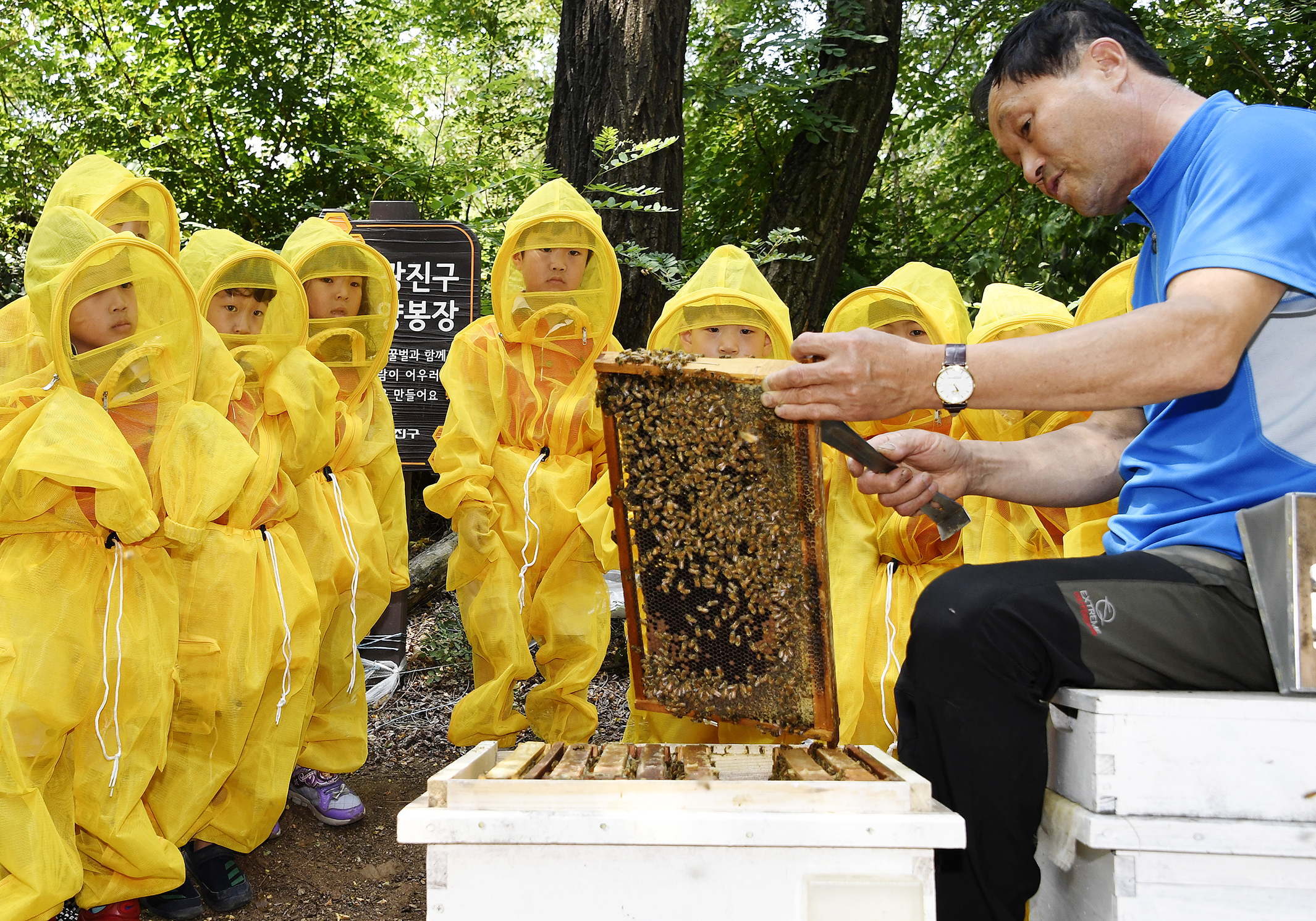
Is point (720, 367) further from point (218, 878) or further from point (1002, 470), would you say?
point (218, 878)

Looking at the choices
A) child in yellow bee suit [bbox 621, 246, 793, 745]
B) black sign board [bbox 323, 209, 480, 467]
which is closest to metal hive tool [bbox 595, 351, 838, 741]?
child in yellow bee suit [bbox 621, 246, 793, 745]

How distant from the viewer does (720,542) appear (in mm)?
2322

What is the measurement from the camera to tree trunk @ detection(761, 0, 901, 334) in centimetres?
643

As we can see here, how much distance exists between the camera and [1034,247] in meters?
7.32

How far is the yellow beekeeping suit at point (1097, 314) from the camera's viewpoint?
3.21 m

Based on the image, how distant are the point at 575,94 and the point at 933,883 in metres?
4.41

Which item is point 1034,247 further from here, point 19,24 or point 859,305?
point 19,24

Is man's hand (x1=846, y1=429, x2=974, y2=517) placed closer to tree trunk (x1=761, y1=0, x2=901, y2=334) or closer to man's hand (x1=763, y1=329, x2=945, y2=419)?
man's hand (x1=763, y1=329, x2=945, y2=419)

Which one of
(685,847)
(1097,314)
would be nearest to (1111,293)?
(1097,314)

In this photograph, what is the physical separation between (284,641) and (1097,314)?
118 inches

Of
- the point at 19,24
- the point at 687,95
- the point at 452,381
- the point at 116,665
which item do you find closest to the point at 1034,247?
the point at 687,95

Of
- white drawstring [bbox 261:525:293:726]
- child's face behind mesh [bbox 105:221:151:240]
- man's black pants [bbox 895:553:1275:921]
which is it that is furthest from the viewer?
child's face behind mesh [bbox 105:221:151:240]

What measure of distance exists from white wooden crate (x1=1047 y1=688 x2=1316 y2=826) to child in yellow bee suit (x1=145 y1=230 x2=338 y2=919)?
2.64m

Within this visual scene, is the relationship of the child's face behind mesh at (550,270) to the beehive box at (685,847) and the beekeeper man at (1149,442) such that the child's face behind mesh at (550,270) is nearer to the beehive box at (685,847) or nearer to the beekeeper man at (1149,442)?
the beekeeper man at (1149,442)
